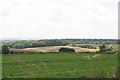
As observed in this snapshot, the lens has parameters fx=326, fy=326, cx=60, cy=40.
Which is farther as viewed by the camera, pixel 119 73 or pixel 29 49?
pixel 29 49

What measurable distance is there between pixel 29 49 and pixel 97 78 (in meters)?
41.6

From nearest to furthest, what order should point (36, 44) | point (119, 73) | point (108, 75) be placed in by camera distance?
point (119, 73) → point (108, 75) → point (36, 44)

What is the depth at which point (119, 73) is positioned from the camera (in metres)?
6.65

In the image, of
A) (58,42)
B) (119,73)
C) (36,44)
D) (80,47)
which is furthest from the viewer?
(80,47)

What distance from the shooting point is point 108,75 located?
756 cm

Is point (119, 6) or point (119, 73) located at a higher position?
point (119, 6)

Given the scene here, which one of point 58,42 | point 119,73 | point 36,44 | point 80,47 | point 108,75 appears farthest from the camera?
point 80,47

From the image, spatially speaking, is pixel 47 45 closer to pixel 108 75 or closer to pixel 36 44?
pixel 36 44

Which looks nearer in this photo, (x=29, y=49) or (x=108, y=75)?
(x=108, y=75)

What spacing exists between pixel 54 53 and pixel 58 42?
22.4 ft

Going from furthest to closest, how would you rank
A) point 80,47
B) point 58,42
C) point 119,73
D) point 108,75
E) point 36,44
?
point 80,47 → point 58,42 → point 36,44 → point 108,75 → point 119,73

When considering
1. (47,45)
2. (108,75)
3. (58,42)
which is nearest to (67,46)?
(58,42)

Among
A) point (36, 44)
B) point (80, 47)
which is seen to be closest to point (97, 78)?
point (36, 44)

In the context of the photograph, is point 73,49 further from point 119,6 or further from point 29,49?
point 119,6
